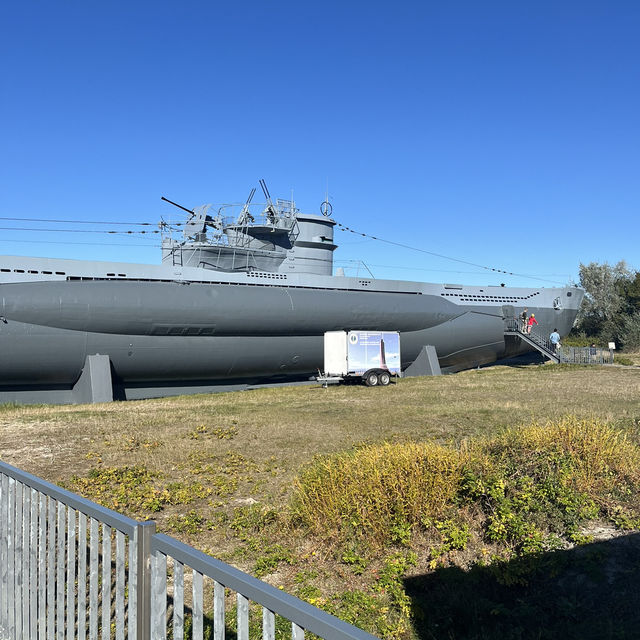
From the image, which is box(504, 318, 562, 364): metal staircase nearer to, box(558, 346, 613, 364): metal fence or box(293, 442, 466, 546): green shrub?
box(558, 346, 613, 364): metal fence

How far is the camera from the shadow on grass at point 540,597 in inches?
208

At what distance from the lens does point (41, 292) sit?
70.6 feet

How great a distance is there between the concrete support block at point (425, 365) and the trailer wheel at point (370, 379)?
5637 mm

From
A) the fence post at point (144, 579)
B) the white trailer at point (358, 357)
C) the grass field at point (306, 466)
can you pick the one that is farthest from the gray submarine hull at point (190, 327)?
the fence post at point (144, 579)

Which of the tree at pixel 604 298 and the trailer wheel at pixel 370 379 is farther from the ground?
the tree at pixel 604 298

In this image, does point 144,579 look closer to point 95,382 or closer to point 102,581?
point 102,581

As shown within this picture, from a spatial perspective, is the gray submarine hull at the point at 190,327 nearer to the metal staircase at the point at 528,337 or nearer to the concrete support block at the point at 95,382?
the concrete support block at the point at 95,382

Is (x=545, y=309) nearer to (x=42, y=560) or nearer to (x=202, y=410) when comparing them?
(x=202, y=410)

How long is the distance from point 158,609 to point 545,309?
36.6 meters

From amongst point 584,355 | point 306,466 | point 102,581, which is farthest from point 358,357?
point 102,581

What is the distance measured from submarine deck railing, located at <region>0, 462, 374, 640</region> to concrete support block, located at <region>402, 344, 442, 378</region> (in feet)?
86.8

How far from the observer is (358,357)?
25719 millimetres

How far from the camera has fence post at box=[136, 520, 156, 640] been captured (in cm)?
299

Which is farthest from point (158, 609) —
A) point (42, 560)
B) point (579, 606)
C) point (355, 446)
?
point (355, 446)
